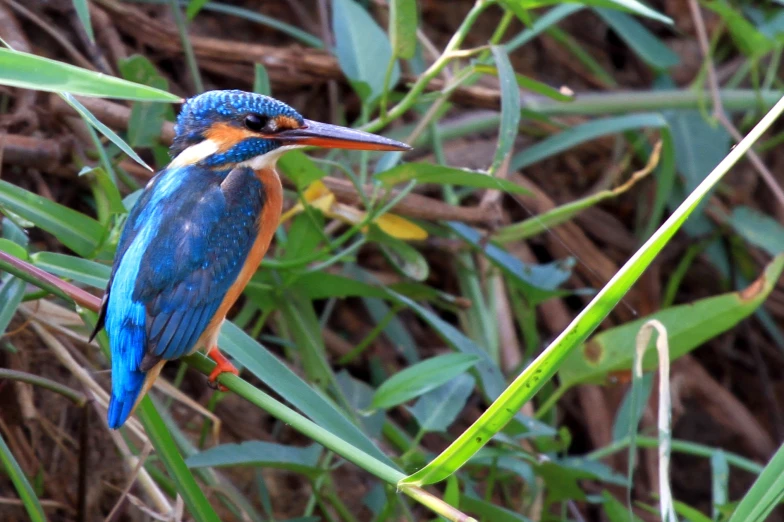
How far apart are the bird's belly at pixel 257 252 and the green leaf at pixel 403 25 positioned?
1.24ft

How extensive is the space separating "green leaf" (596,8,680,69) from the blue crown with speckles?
1565mm

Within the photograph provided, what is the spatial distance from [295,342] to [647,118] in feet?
3.88

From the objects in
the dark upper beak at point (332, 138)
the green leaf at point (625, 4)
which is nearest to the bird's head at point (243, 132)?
the dark upper beak at point (332, 138)

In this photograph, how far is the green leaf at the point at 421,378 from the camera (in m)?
1.93

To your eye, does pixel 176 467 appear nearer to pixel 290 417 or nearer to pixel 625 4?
pixel 290 417

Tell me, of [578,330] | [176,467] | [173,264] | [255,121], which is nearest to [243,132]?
[255,121]

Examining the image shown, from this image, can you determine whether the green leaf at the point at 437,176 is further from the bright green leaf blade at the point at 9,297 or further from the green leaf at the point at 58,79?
the green leaf at the point at 58,79

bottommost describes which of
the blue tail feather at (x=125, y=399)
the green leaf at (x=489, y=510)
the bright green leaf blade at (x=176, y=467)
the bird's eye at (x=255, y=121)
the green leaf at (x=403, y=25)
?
the green leaf at (x=489, y=510)

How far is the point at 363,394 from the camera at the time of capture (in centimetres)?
232

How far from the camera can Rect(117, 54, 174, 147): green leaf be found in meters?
Answer: 2.18

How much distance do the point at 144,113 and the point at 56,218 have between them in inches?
17.0

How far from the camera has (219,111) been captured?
195 centimetres

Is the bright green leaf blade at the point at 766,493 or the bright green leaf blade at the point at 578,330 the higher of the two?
the bright green leaf blade at the point at 578,330

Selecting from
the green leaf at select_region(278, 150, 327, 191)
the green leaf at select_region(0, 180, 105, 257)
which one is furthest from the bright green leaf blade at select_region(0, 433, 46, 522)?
the green leaf at select_region(278, 150, 327, 191)
